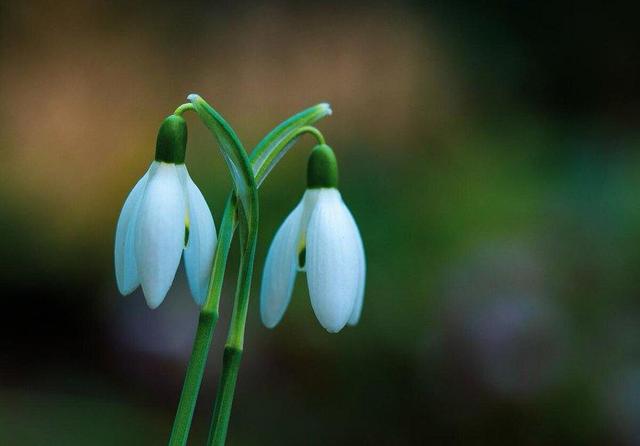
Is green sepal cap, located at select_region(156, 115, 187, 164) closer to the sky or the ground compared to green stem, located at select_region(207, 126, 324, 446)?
closer to the sky

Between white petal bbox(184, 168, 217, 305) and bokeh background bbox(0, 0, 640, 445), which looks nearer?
white petal bbox(184, 168, 217, 305)

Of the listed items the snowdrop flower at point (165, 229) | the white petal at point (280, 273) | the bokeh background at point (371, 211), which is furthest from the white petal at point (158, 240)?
the bokeh background at point (371, 211)

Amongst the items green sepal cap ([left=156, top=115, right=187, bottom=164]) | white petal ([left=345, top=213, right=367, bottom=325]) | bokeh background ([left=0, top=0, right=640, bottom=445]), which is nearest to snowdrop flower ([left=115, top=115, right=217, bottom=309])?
green sepal cap ([left=156, top=115, right=187, bottom=164])

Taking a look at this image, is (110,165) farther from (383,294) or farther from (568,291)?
(568,291)

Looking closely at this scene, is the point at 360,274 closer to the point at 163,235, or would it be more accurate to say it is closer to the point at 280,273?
the point at 280,273

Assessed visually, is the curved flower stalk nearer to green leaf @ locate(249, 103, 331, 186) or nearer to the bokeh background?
green leaf @ locate(249, 103, 331, 186)

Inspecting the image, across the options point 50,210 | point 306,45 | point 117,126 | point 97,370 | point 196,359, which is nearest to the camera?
point 196,359

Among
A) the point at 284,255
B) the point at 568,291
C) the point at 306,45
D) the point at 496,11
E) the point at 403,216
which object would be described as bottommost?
the point at 284,255

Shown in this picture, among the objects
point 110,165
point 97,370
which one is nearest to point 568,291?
point 97,370
